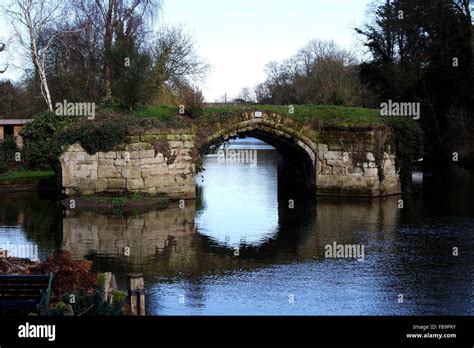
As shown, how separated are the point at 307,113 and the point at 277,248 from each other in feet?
38.3

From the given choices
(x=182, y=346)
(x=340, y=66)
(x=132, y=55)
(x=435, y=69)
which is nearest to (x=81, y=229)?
(x=132, y=55)

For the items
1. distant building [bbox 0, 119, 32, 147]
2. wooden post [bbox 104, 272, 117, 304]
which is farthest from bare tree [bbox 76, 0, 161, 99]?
wooden post [bbox 104, 272, 117, 304]

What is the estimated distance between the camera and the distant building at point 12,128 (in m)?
36.8

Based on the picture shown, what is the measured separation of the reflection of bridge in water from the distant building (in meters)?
14.9

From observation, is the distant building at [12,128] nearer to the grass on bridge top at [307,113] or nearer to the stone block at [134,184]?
the grass on bridge top at [307,113]

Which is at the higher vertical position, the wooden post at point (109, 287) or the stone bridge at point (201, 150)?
the stone bridge at point (201, 150)

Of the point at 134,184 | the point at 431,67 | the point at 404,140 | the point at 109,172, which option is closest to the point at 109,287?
the point at 134,184

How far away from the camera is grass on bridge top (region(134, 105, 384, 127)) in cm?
2677

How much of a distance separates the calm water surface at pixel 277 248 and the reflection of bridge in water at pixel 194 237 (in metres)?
0.03

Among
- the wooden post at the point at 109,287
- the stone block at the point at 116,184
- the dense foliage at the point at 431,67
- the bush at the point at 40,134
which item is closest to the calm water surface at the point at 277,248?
the wooden post at the point at 109,287

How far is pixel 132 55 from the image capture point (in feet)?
88.4

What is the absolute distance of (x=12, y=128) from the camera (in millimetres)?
39125

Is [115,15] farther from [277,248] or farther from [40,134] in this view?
[277,248]

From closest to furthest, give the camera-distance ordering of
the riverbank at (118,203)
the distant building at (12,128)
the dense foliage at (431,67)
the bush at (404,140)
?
the riverbank at (118,203)
the bush at (404,140)
the distant building at (12,128)
the dense foliage at (431,67)
